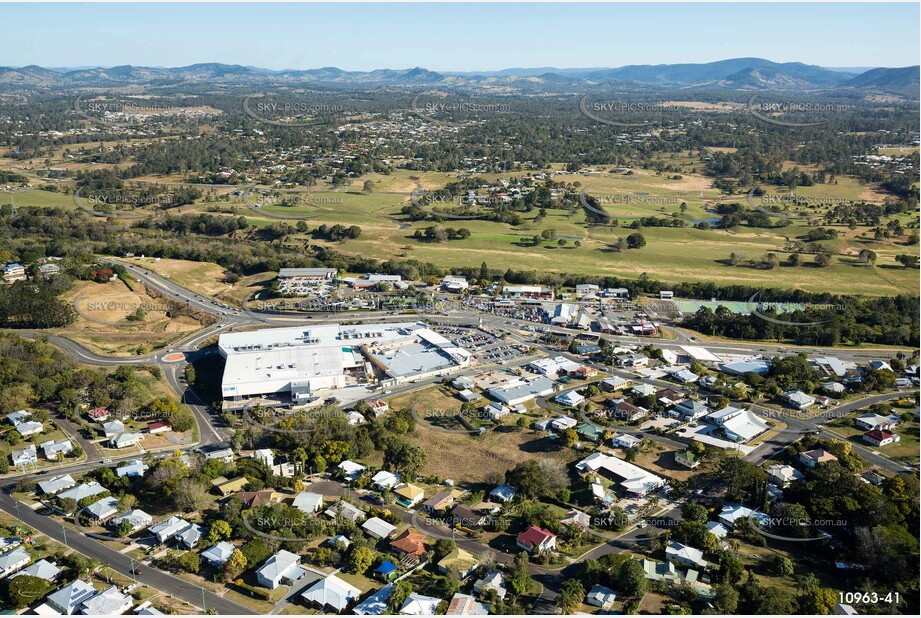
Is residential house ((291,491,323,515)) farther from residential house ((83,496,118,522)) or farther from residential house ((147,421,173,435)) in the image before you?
residential house ((147,421,173,435))

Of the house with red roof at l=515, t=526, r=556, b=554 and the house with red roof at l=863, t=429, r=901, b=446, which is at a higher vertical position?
the house with red roof at l=863, t=429, r=901, b=446

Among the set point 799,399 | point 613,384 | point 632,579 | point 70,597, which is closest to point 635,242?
point 613,384

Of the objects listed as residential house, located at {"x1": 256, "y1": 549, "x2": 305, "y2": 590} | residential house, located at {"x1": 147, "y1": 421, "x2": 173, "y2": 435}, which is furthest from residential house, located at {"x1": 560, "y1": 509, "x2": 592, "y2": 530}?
residential house, located at {"x1": 147, "y1": 421, "x2": 173, "y2": 435}

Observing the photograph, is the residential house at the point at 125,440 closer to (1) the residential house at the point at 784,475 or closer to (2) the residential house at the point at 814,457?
(1) the residential house at the point at 784,475

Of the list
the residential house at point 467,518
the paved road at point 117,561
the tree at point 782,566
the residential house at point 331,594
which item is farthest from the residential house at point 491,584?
the tree at point 782,566

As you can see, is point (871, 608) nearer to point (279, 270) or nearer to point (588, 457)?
point (588, 457)

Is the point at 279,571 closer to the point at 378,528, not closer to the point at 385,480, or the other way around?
the point at 378,528
